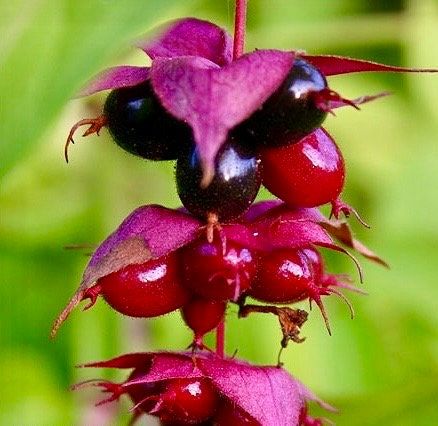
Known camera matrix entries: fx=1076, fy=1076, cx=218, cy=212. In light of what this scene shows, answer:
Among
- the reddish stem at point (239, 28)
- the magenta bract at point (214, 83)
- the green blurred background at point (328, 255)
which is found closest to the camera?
the magenta bract at point (214, 83)

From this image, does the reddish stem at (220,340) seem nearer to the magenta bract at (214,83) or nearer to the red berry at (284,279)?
the red berry at (284,279)

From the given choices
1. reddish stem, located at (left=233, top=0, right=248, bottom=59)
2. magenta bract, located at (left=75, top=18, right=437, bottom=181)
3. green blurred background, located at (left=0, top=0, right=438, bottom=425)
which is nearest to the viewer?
magenta bract, located at (left=75, top=18, right=437, bottom=181)

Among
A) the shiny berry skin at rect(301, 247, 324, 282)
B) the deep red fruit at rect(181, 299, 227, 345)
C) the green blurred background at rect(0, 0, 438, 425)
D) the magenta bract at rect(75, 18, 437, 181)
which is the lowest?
the green blurred background at rect(0, 0, 438, 425)

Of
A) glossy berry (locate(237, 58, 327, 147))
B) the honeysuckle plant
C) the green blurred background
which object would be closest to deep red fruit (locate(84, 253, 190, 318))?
the honeysuckle plant

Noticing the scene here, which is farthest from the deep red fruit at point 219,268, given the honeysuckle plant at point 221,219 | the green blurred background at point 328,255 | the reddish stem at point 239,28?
the green blurred background at point 328,255

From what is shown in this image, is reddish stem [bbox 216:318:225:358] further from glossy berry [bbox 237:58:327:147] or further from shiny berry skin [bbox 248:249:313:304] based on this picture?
glossy berry [bbox 237:58:327:147]

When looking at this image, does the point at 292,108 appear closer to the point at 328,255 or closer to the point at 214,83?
the point at 214,83

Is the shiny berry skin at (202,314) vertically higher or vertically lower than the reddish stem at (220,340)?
higher

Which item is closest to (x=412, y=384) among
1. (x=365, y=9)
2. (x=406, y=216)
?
(x=406, y=216)
